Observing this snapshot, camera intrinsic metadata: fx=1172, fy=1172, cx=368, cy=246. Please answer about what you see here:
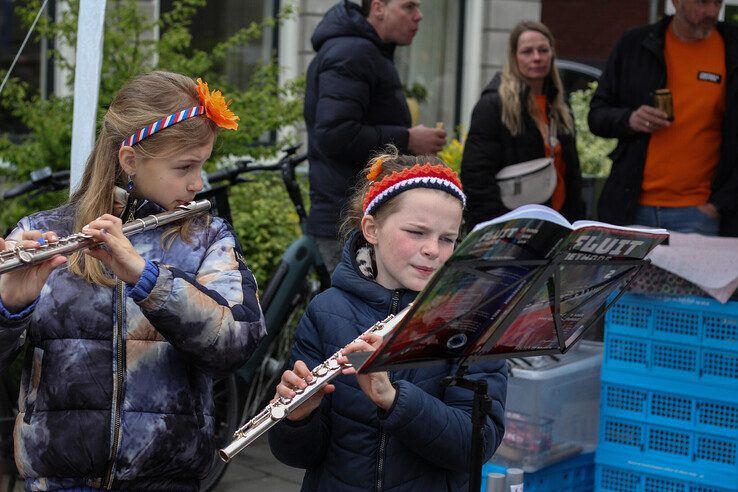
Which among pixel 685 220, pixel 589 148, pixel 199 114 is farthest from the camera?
pixel 589 148

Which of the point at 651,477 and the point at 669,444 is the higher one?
the point at 669,444

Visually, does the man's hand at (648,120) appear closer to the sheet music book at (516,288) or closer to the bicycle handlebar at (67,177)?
the bicycle handlebar at (67,177)

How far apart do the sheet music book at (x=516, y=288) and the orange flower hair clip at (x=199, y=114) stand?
0.76 metres

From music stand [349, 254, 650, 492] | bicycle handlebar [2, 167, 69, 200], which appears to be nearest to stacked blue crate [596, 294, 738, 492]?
music stand [349, 254, 650, 492]

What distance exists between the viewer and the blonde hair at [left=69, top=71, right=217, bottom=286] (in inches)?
106

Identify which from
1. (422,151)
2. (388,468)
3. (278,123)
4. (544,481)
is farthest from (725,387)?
(278,123)

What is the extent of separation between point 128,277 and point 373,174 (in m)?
0.80

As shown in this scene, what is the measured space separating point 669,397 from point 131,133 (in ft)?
8.28

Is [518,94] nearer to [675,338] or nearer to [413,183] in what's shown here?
[675,338]

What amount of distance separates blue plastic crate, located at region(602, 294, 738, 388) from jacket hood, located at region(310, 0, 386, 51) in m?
1.60

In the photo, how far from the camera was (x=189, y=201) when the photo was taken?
9.00 ft

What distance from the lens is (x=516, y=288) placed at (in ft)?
7.83

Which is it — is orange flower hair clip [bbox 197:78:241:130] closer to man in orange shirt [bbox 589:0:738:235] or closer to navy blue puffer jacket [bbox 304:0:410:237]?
navy blue puffer jacket [bbox 304:0:410:237]

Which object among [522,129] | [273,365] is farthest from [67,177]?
[522,129]
